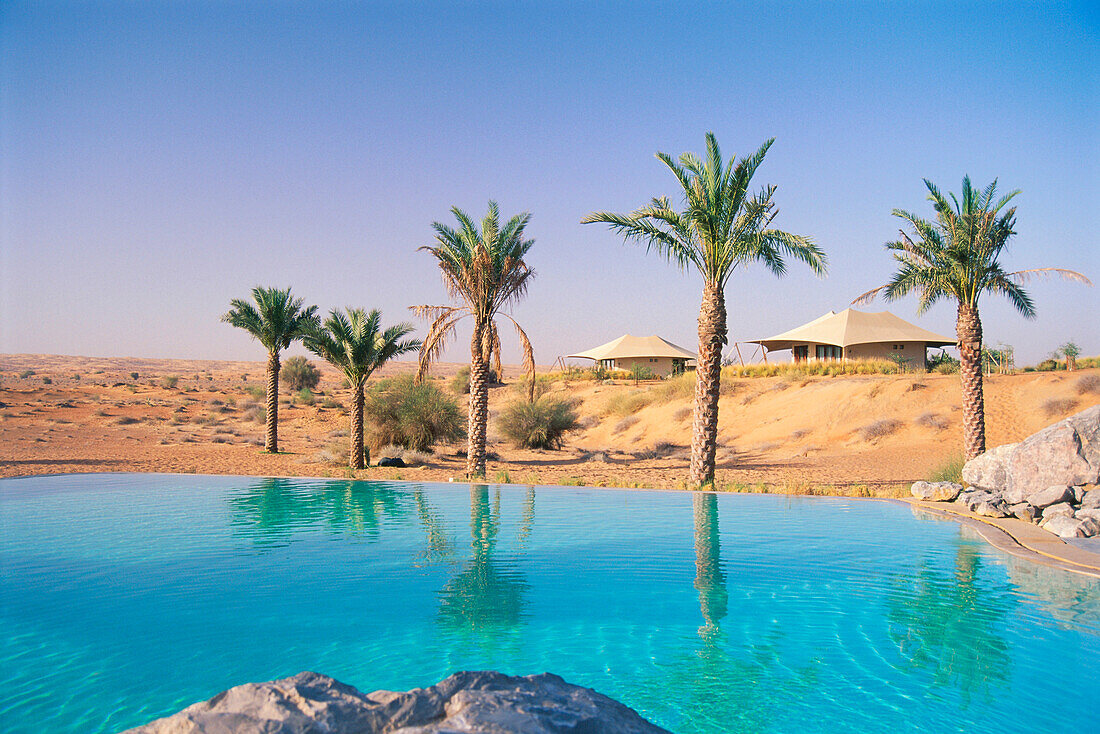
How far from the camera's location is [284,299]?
24.9 metres

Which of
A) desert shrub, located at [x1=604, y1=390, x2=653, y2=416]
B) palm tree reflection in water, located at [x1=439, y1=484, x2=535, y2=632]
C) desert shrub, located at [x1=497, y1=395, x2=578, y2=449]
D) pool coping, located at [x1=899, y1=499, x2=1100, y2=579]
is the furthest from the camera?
desert shrub, located at [x1=604, y1=390, x2=653, y2=416]

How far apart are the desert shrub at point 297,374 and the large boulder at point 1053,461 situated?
49752mm

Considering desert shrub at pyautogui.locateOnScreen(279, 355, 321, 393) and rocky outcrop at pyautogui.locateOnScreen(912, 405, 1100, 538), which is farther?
desert shrub at pyautogui.locateOnScreen(279, 355, 321, 393)

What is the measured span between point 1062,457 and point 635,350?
3995 centimetres

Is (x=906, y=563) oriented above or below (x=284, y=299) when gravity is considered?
below

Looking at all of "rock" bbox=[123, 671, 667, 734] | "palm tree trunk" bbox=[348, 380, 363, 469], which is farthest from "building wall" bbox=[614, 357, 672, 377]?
"rock" bbox=[123, 671, 667, 734]

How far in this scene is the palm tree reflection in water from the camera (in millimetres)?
6262

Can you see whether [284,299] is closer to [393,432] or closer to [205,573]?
[393,432]

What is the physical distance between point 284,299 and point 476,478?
11777 millimetres

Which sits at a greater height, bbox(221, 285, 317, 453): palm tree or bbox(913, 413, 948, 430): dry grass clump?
bbox(221, 285, 317, 453): palm tree

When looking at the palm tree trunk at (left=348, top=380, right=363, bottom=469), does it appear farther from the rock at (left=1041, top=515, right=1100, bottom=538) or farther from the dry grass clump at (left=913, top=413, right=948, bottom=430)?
the dry grass clump at (left=913, top=413, right=948, bottom=430)

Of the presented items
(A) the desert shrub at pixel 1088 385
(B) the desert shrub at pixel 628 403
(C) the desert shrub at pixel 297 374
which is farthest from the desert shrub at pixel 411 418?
(C) the desert shrub at pixel 297 374

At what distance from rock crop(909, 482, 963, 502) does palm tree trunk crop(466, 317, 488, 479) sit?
10246mm

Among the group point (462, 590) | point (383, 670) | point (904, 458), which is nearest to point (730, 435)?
point (904, 458)
